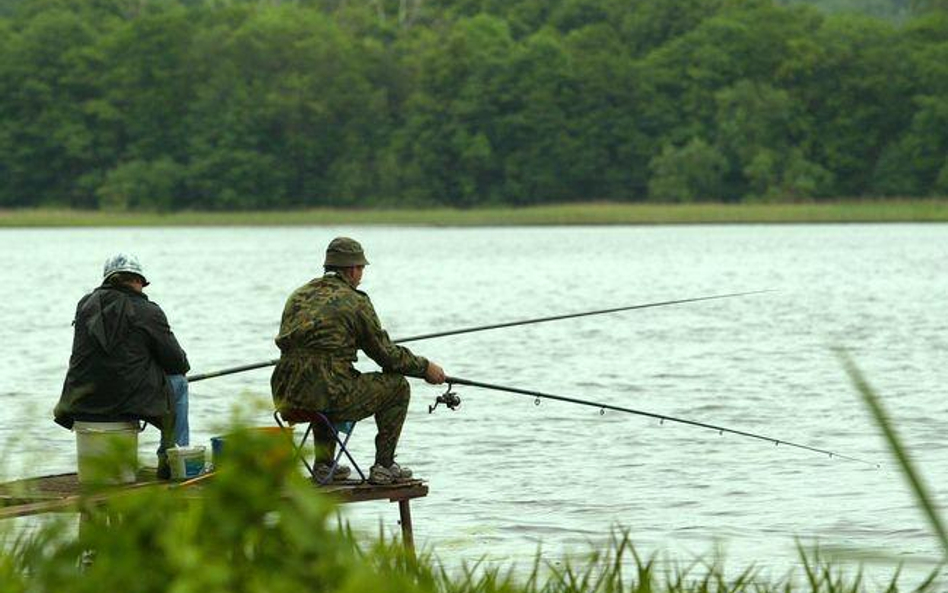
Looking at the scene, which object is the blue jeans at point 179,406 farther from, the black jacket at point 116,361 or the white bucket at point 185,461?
the white bucket at point 185,461

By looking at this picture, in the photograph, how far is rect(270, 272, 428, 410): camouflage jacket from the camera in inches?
310

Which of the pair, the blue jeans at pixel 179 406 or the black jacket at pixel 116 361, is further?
the blue jeans at pixel 179 406

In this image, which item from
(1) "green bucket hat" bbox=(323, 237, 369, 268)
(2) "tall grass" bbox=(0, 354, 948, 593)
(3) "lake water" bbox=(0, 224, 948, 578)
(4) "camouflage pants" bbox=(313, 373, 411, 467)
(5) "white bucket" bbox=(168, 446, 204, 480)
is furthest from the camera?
(3) "lake water" bbox=(0, 224, 948, 578)

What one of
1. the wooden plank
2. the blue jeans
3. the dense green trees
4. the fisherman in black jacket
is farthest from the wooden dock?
the dense green trees

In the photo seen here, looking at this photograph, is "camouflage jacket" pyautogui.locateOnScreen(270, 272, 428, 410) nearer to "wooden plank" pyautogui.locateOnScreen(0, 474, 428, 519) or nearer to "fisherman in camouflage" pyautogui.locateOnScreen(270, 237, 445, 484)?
"fisherman in camouflage" pyautogui.locateOnScreen(270, 237, 445, 484)

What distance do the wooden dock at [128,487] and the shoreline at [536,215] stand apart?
216 ft

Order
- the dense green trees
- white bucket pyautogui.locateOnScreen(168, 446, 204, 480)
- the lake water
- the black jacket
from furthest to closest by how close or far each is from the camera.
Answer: the dense green trees < the lake water < the black jacket < white bucket pyautogui.locateOnScreen(168, 446, 204, 480)

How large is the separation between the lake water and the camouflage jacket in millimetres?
506

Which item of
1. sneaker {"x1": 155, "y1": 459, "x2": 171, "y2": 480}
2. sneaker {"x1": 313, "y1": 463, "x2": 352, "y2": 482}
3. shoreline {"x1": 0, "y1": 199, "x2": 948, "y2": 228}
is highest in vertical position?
sneaker {"x1": 155, "y1": 459, "x2": 171, "y2": 480}

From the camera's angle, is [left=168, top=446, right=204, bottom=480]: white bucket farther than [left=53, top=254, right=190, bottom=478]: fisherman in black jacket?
No

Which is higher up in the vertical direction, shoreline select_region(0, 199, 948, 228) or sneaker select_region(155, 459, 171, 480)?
sneaker select_region(155, 459, 171, 480)

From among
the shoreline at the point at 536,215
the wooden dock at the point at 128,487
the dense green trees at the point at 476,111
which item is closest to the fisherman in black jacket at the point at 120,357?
the wooden dock at the point at 128,487

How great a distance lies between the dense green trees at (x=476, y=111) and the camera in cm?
8381

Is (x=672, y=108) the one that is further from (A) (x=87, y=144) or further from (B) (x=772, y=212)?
(A) (x=87, y=144)
